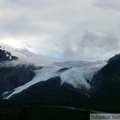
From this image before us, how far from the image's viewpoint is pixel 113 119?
9369 centimetres

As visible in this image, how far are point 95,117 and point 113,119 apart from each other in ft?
13.0

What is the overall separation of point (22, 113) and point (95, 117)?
216ft

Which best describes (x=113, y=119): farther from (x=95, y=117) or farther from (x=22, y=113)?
(x=22, y=113)

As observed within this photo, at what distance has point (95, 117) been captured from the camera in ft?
312

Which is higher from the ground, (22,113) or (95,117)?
(95,117)

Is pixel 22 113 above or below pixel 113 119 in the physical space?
below

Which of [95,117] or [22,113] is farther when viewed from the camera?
[22,113]

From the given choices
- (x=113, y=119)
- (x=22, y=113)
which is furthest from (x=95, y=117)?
(x=22, y=113)

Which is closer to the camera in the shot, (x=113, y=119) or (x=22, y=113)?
(x=113, y=119)

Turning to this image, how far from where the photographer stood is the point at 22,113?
156875 millimetres
